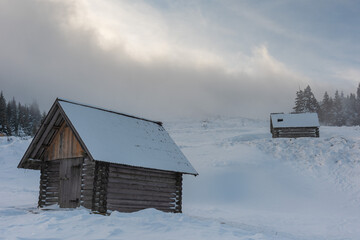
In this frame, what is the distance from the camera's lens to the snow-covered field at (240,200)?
11930 mm

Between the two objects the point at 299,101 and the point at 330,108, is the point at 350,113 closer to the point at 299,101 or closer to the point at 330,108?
the point at 330,108

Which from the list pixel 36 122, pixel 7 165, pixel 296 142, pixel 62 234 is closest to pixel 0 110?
pixel 36 122

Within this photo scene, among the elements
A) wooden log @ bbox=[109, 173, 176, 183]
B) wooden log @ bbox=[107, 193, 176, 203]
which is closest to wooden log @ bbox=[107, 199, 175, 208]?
wooden log @ bbox=[107, 193, 176, 203]

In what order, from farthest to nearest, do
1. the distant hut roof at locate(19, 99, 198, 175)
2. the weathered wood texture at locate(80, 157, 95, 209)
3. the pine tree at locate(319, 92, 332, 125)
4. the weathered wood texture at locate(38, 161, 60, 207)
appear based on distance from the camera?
the pine tree at locate(319, 92, 332, 125), the weathered wood texture at locate(38, 161, 60, 207), the weathered wood texture at locate(80, 157, 95, 209), the distant hut roof at locate(19, 99, 198, 175)

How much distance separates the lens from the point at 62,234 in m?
10.3

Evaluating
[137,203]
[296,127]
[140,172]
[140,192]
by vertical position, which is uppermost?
[296,127]

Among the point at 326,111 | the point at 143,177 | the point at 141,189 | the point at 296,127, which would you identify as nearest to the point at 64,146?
the point at 143,177

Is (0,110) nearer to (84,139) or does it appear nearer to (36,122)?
(36,122)

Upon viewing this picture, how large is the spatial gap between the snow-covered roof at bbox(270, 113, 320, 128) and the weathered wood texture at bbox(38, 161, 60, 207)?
37.3 m

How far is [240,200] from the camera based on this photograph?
1165 inches

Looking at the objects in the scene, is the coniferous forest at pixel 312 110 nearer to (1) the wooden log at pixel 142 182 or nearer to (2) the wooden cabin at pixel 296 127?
(2) the wooden cabin at pixel 296 127

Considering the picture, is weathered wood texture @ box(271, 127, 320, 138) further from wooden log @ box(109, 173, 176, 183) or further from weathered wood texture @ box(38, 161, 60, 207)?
weathered wood texture @ box(38, 161, 60, 207)

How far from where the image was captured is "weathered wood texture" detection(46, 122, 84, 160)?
711 inches

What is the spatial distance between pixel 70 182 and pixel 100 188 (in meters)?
2.72
